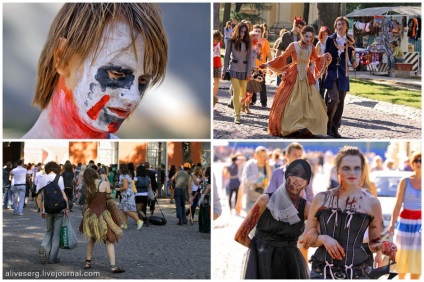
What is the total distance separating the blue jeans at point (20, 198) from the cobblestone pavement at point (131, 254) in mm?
1061

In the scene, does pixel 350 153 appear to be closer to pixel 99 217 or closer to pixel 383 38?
pixel 99 217

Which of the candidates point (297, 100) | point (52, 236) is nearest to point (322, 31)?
point (297, 100)

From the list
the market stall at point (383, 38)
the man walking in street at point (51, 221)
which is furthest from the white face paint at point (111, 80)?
the market stall at point (383, 38)

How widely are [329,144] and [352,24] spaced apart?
10341mm

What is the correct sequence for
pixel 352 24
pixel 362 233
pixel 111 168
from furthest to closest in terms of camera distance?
1. pixel 352 24
2. pixel 111 168
3. pixel 362 233

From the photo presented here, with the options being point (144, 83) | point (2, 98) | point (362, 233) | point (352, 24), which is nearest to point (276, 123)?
point (144, 83)

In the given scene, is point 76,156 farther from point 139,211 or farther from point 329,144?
point 329,144

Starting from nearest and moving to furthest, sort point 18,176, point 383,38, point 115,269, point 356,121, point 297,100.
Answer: point 115,269, point 297,100, point 356,121, point 18,176, point 383,38

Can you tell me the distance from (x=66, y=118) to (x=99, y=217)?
38.9 inches

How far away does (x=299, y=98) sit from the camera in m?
9.16

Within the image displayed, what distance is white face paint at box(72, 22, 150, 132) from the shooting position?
26.6 ft

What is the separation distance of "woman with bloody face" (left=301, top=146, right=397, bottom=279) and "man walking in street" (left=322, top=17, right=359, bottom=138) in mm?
2000

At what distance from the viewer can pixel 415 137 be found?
980 cm

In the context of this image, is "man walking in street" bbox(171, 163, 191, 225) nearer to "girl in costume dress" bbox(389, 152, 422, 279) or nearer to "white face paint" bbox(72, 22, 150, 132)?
"white face paint" bbox(72, 22, 150, 132)
